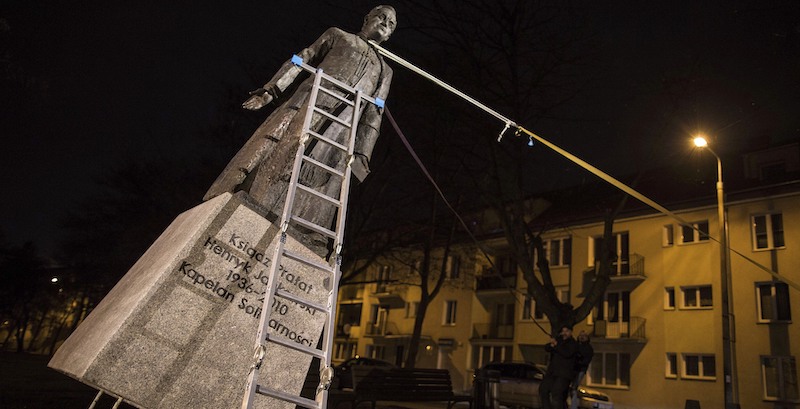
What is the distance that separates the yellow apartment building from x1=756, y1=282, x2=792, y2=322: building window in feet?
0.15

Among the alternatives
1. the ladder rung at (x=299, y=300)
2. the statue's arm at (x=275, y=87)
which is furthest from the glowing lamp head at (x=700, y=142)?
the ladder rung at (x=299, y=300)

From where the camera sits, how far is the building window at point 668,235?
2943 centimetres

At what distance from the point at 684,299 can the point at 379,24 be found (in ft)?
88.1

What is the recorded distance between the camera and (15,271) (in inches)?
1970

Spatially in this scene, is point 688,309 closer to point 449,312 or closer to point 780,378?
point 780,378

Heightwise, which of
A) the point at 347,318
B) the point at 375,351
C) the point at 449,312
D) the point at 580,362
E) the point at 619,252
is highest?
the point at 619,252

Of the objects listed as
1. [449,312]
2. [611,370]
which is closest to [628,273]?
[611,370]

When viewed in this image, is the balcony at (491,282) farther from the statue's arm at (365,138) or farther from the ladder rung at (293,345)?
the ladder rung at (293,345)

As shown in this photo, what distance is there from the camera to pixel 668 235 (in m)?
29.7

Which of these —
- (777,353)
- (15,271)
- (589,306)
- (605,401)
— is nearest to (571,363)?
(589,306)

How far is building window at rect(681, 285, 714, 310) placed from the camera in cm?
2703

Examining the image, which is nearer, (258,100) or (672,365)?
(258,100)

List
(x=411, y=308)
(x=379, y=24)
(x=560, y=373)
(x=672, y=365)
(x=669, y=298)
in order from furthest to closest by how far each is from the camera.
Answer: (x=411, y=308) < (x=669, y=298) < (x=672, y=365) < (x=560, y=373) < (x=379, y=24)

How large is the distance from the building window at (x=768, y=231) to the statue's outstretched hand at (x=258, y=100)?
1093 inches
